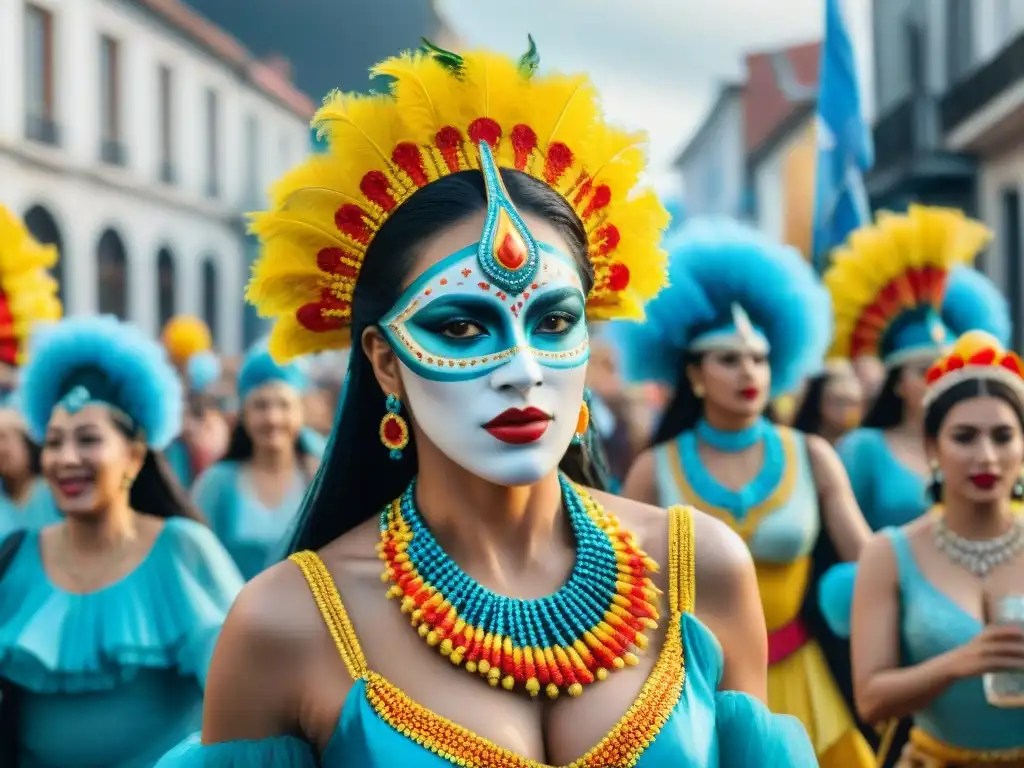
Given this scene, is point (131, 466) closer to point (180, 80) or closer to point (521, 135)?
point (521, 135)

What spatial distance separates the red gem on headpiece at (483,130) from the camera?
105 inches

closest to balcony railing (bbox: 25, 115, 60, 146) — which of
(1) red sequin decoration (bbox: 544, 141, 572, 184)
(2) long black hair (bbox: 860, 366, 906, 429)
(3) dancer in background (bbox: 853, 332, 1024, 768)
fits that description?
(2) long black hair (bbox: 860, 366, 906, 429)

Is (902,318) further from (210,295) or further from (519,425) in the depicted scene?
(210,295)

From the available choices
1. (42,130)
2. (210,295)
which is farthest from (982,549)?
(210,295)

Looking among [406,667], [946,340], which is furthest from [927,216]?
[406,667]

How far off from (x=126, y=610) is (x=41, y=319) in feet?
7.11

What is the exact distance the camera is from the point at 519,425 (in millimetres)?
2473

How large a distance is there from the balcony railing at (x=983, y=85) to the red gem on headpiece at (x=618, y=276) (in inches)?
674

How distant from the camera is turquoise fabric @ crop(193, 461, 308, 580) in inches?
279

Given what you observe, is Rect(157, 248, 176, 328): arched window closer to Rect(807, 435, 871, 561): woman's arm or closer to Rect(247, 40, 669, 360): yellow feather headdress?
Rect(807, 435, 871, 561): woman's arm

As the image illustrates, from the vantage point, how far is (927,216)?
6414 mm

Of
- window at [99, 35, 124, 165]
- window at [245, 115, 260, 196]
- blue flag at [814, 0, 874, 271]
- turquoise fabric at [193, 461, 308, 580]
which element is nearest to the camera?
turquoise fabric at [193, 461, 308, 580]

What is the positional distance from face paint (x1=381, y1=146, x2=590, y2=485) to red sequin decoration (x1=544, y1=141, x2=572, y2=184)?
0.57 ft

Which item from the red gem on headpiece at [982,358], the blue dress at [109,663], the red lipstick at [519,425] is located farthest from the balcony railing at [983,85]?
the red lipstick at [519,425]
